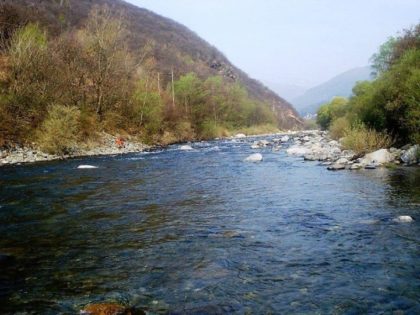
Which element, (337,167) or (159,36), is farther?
(159,36)

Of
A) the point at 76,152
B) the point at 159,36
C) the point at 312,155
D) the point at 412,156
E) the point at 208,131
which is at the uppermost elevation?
the point at 159,36

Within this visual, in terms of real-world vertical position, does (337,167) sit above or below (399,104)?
below

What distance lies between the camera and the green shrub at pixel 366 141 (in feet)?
78.7

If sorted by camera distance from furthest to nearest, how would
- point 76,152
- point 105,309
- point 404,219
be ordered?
point 76,152 → point 404,219 → point 105,309

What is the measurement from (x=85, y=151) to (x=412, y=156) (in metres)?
25.2

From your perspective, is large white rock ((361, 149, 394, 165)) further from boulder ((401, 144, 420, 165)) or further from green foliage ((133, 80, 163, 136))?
green foliage ((133, 80, 163, 136))

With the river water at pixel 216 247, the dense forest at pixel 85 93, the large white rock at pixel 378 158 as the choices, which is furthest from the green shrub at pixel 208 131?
the river water at pixel 216 247

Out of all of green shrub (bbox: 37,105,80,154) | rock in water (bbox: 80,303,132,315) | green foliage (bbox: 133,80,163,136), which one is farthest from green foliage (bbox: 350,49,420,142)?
green foliage (bbox: 133,80,163,136)

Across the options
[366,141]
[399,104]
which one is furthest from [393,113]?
[366,141]

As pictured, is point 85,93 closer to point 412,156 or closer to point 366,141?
point 366,141

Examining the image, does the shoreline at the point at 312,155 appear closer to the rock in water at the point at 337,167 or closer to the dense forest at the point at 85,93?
the rock in water at the point at 337,167

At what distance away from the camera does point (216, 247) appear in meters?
8.41

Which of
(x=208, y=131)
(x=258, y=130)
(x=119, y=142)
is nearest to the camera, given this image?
(x=119, y=142)

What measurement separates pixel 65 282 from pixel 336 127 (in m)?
40.1
